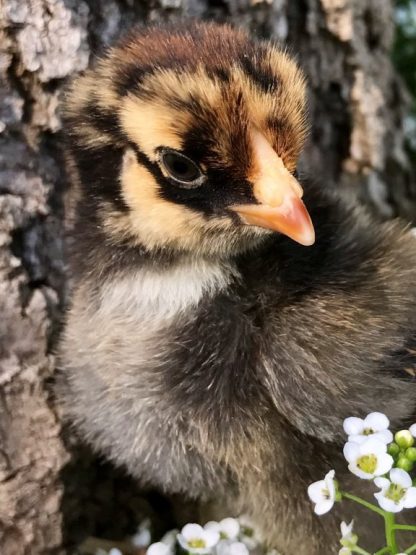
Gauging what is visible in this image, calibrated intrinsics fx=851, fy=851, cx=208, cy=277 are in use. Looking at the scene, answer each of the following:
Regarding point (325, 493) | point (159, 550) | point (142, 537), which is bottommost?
point (142, 537)

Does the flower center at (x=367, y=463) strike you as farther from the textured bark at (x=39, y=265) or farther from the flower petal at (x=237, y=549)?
the textured bark at (x=39, y=265)

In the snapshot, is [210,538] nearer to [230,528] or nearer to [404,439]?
[230,528]

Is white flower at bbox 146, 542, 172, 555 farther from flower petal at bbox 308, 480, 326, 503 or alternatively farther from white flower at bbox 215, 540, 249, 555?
flower petal at bbox 308, 480, 326, 503

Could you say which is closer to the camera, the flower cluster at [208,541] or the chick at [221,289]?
the chick at [221,289]

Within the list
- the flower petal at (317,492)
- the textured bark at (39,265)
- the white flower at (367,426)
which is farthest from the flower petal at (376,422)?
the textured bark at (39,265)

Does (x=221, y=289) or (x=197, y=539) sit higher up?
(x=221, y=289)

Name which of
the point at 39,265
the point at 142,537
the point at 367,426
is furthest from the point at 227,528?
the point at 39,265

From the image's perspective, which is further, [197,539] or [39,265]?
[39,265]

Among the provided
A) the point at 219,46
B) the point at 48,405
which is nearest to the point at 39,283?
the point at 48,405

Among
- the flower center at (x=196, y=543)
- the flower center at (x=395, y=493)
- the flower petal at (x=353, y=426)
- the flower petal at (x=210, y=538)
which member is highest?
the flower petal at (x=353, y=426)
